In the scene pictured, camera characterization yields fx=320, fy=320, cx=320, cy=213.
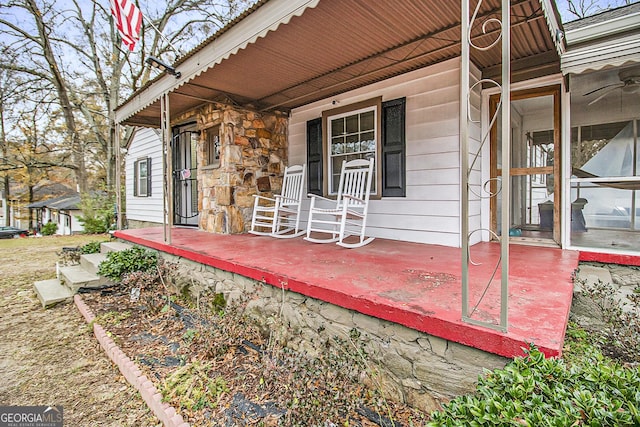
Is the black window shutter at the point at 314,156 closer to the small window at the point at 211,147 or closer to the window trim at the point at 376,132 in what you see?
the window trim at the point at 376,132

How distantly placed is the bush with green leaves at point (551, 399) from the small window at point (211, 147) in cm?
471

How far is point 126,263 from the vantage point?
4.00 m

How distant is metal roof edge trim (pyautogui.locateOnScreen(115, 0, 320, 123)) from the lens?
84.4 inches

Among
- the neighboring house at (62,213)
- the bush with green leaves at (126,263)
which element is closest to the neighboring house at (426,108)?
the bush with green leaves at (126,263)

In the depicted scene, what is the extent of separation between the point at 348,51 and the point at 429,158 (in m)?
1.43

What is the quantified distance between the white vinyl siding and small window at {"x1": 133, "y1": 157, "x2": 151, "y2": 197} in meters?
6.07

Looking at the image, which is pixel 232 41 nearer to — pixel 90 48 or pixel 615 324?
pixel 615 324

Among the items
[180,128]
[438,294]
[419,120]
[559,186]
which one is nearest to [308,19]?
[419,120]

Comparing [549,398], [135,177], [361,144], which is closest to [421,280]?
[549,398]

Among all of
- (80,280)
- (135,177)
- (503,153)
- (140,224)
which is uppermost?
(135,177)

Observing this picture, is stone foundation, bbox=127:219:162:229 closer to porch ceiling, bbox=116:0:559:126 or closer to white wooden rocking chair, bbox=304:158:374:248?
porch ceiling, bbox=116:0:559:126

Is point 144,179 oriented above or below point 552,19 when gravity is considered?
below

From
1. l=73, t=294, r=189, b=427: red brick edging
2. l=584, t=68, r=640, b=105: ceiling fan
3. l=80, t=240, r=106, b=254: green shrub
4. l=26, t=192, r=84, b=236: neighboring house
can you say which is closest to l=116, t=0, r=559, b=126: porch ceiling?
l=584, t=68, r=640, b=105: ceiling fan

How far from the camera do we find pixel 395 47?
122 inches
